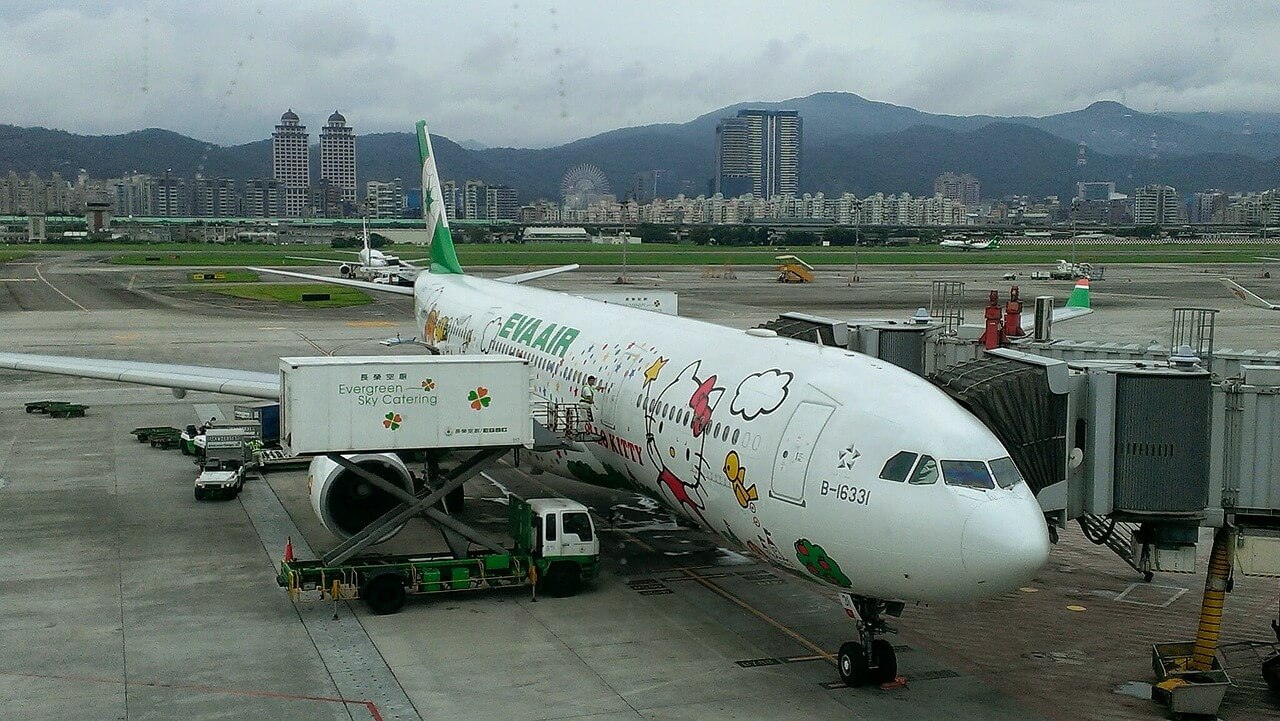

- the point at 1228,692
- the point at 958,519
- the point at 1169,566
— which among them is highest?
the point at 958,519

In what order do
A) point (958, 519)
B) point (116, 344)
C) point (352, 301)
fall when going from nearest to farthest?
point (958, 519), point (116, 344), point (352, 301)

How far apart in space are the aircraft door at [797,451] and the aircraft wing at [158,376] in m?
15.5

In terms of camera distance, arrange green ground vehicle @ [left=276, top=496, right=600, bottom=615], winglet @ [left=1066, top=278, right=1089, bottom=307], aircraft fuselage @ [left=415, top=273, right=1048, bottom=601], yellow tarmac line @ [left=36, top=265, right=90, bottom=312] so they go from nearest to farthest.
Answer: aircraft fuselage @ [left=415, top=273, right=1048, bottom=601]
green ground vehicle @ [left=276, top=496, right=600, bottom=615]
winglet @ [left=1066, top=278, right=1089, bottom=307]
yellow tarmac line @ [left=36, top=265, right=90, bottom=312]

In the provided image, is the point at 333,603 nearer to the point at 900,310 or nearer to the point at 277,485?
the point at 277,485

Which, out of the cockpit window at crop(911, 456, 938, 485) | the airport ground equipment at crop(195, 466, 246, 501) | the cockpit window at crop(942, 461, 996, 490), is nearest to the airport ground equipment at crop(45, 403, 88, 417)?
the airport ground equipment at crop(195, 466, 246, 501)

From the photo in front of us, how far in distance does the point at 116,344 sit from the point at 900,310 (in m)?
45.2

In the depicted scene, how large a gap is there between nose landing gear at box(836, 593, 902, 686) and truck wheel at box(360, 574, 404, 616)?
25.2ft

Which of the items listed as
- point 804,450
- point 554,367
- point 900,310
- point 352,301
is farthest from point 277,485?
point 352,301

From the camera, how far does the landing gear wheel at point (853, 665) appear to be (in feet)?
55.3

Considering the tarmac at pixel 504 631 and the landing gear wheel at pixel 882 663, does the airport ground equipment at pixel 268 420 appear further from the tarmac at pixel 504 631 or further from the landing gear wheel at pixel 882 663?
the landing gear wheel at pixel 882 663

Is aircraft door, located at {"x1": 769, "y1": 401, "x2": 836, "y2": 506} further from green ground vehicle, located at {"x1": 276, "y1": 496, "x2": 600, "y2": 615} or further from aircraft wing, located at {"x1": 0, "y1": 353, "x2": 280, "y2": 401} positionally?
aircraft wing, located at {"x1": 0, "y1": 353, "x2": 280, "y2": 401}

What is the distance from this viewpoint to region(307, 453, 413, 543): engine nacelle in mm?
23597

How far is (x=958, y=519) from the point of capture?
14.7m

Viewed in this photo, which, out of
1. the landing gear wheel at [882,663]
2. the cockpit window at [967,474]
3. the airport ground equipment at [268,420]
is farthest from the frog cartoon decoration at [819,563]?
the airport ground equipment at [268,420]
